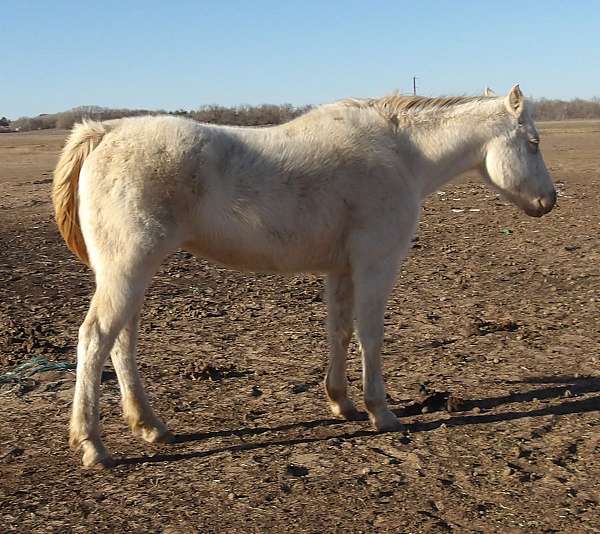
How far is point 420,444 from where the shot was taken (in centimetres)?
520

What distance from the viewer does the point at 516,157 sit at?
5.94 metres

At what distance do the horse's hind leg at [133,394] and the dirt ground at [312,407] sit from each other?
0.31 ft

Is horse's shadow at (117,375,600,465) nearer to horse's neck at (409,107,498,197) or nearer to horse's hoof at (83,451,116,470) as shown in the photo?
horse's hoof at (83,451,116,470)

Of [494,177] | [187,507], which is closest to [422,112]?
[494,177]

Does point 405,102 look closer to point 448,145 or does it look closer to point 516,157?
point 448,145

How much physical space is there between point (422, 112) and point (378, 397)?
2.01 metres

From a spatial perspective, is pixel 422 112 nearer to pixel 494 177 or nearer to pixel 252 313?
pixel 494 177

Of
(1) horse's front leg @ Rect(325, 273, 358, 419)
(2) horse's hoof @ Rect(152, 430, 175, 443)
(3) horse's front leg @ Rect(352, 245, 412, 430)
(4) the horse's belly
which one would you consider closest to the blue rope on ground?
(2) horse's hoof @ Rect(152, 430, 175, 443)

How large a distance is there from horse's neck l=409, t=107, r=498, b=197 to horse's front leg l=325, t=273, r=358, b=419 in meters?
0.87

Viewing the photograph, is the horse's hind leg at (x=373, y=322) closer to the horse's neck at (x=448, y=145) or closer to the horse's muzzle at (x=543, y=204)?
the horse's neck at (x=448, y=145)

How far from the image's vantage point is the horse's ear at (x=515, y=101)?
5.91 m

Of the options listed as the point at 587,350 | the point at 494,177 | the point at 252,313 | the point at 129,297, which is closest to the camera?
the point at 129,297

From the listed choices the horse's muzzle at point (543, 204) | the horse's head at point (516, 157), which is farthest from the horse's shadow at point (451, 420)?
the horse's head at point (516, 157)

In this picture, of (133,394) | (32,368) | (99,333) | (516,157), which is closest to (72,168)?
(99,333)
